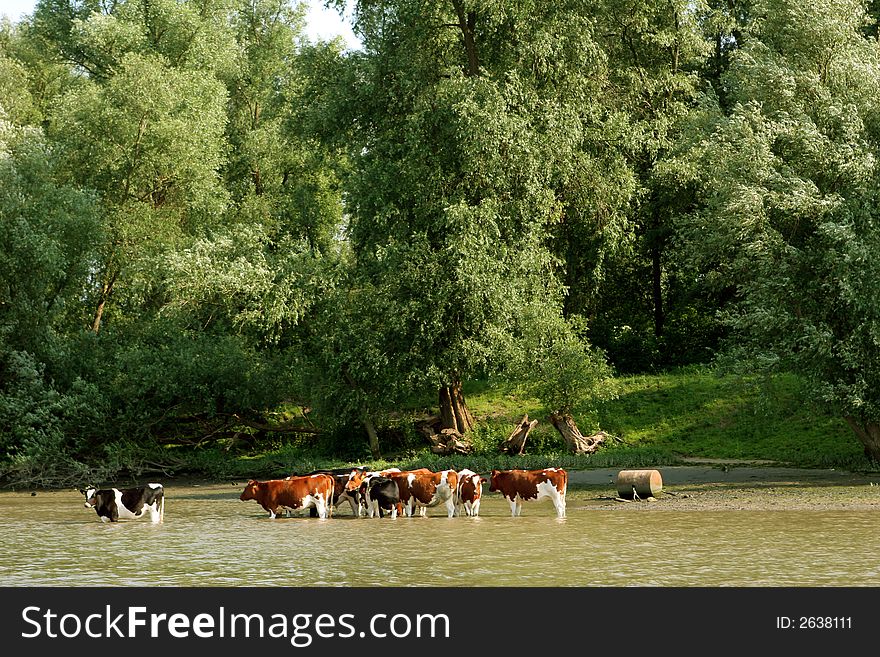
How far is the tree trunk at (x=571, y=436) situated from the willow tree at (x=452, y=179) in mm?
2792

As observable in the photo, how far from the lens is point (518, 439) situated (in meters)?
33.6

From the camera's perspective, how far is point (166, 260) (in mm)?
36031

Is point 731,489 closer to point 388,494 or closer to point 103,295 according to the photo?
point 388,494

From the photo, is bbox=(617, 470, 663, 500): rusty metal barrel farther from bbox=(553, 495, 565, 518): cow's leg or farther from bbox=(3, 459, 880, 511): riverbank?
bbox=(553, 495, 565, 518): cow's leg

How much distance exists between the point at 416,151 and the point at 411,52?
3.77 metres

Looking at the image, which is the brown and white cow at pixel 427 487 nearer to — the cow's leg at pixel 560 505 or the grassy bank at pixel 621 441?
the cow's leg at pixel 560 505

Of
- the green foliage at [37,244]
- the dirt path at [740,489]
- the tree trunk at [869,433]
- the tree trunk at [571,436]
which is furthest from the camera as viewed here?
the green foliage at [37,244]

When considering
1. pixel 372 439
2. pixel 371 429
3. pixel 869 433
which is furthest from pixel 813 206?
pixel 372 439

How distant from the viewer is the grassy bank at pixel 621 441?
31.2 metres

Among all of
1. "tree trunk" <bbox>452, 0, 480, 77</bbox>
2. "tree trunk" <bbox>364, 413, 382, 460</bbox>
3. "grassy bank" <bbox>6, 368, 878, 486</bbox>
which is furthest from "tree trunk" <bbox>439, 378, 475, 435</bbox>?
"tree trunk" <bbox>452, 0, 480, 77</bbox>

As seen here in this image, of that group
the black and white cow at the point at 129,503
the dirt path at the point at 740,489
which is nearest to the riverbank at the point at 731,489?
the dirt path at the point at 740,489

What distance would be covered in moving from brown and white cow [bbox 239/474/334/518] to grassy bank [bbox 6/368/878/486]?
28.6 ft

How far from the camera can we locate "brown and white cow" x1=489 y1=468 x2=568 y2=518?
2194cm
